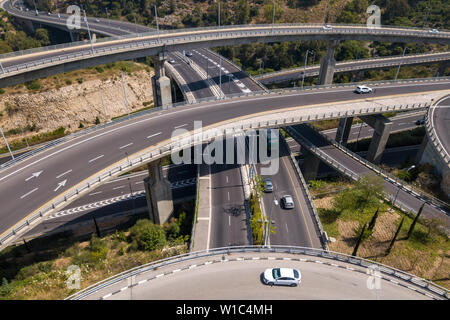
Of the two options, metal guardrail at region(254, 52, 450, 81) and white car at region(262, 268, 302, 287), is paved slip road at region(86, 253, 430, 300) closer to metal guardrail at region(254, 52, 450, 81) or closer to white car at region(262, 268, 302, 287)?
white car at region(262, 268, 302, 287)

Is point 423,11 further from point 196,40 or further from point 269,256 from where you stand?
point 269,256

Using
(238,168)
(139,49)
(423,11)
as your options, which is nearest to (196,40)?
(139,49)

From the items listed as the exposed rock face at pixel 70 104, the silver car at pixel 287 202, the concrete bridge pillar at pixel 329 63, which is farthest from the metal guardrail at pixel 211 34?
the silver car at pixel 287 202

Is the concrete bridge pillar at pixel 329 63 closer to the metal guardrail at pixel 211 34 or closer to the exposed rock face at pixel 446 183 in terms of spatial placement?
the metal guardrail at pixel 211 34

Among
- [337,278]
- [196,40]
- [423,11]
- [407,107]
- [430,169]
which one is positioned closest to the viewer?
[337,278]

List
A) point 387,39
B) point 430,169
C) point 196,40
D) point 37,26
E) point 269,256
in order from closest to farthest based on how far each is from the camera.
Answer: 1. point 269,256
2. point 430,169
3. point 196,40
4. point 387,39
5. point 37,26

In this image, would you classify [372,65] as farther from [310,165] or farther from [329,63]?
[310,165]
